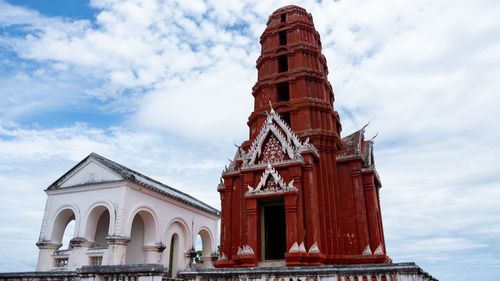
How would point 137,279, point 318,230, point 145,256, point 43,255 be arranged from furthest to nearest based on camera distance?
1. point 145,256
2. point 43,255
3. point 318,230
4. point 137,279

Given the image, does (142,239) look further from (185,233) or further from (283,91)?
(283,91)

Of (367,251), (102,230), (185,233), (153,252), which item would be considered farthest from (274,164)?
(102,230)

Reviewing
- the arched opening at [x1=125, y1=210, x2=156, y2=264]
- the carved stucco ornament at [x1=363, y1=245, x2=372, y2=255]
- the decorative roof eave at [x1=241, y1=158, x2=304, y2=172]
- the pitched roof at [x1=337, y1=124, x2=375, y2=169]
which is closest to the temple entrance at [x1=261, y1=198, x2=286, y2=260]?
the decorative roof eave at [x1=241, y1=158, x2=304, y2=172]

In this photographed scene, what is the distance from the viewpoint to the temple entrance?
16.1 meters

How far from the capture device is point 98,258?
1758cm

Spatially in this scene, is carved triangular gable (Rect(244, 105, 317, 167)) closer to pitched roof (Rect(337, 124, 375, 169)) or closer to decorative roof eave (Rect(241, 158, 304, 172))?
decorative roof eave (Rect(241, 158, 304, 172))

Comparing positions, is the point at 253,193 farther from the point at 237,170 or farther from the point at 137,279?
the point at 137,279

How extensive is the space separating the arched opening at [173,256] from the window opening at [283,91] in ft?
35.3

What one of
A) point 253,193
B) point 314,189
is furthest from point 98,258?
point 314,189

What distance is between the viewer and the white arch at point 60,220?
1889cm

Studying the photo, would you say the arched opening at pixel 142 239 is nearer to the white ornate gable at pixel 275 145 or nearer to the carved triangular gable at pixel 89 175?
the carved triangular gable at pixel 89 175

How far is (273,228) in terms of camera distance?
1750cm

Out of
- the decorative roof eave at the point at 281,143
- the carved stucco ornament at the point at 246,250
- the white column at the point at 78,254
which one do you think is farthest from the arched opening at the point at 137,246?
the decorative roof eave at the point at 281,143

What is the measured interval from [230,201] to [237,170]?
1507 mm
